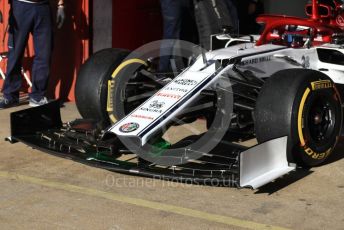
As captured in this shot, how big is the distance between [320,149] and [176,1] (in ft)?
9.80

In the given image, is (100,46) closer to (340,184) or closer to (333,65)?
(333,65)

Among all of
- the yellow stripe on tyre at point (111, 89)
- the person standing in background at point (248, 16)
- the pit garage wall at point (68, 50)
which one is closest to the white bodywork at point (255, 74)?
the yellow stripe on tyre at point (111, 89)

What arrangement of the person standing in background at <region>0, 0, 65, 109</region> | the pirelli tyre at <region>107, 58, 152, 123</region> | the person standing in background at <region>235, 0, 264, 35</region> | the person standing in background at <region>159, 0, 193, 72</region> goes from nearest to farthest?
the pirelli tyre at <region>107, 58, 152, 123</region> → the person standing in background at <region>159, 0, 193, 72</region> → the person standing in background at <region>0, 0, 65, 109</region> → the person standing in background at <region>235, 0, 264, 35</region>

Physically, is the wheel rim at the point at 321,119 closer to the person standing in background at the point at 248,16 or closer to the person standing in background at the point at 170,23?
the person standing in background at the point at 170,23

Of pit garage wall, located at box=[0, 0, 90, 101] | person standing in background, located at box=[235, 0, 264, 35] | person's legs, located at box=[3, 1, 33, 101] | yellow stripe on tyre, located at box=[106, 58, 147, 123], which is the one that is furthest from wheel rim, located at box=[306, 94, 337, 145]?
person standing in background, located at box=[235, 0, 264, 35]

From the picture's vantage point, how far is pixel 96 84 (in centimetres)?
599

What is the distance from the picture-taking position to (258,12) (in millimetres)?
10391

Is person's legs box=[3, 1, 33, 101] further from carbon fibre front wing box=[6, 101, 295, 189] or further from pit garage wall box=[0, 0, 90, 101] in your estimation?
carbon fibre front wing box=[6, 101, 295, 189]

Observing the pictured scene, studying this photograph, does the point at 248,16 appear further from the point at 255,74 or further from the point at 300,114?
the point at 300,114

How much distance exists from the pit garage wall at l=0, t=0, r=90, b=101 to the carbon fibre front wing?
2039 millimetres

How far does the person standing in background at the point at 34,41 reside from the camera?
764cm

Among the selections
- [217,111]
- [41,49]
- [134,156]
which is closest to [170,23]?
[41,49]

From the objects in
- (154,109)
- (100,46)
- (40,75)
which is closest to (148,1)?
(100,46)

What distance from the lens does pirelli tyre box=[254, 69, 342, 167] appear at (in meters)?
5.01
